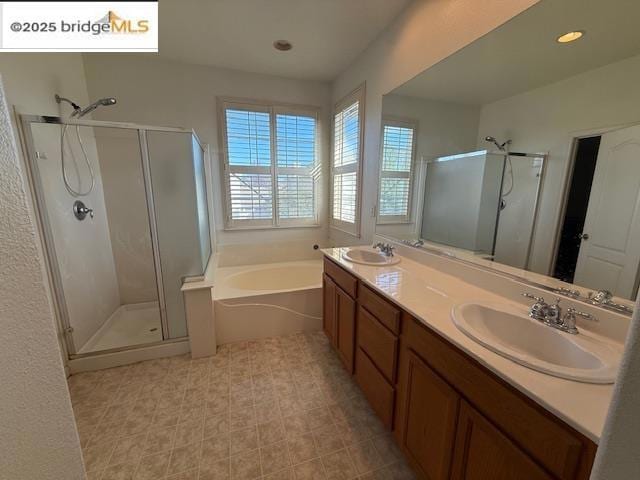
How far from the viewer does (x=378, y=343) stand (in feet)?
4.65

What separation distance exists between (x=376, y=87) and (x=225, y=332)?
2508 mm

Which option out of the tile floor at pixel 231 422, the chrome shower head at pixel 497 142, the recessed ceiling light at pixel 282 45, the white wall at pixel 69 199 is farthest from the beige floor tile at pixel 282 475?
the recessed ceiling light at pixel 282 45

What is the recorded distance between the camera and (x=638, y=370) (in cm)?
40

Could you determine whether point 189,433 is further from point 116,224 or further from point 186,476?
point 116,224

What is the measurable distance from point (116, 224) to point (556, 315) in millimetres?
3478

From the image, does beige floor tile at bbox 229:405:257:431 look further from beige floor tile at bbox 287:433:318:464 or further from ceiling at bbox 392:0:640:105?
ceiling at bbox 392:0:640:105

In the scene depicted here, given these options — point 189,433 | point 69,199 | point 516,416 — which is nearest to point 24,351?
point 516,416

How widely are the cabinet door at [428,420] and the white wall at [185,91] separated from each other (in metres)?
2.50

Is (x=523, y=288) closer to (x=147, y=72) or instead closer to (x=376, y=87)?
(x=376, y=87)

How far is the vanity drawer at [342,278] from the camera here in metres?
1.68

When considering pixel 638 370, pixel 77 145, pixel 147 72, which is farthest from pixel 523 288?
pixel 147 72

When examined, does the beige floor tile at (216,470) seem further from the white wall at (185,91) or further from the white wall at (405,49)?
the white wall at (185,91)

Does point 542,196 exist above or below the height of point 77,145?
below

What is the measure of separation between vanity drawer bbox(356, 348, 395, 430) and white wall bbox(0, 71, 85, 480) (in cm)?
125
